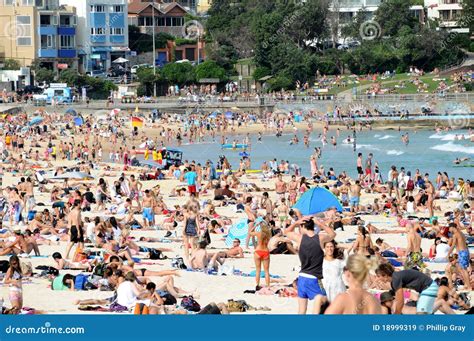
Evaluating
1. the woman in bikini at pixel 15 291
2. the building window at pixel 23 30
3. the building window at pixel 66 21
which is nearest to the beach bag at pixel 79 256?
the woman in bikini at pixel 15 291

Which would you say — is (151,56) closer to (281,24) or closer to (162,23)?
(162,23)

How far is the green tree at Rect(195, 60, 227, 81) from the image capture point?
227ft

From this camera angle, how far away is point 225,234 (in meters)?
21.5

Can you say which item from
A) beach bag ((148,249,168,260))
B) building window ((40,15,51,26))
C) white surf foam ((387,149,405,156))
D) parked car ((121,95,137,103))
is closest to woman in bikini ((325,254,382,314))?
beach bag ((148,249,168,260))

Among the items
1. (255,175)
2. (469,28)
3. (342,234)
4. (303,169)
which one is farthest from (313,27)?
(342,234)

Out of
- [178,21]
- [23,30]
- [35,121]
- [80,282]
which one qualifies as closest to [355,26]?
[178,21]

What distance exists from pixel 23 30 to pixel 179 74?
38.5 feet

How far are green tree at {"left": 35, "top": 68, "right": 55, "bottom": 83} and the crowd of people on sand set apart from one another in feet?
105

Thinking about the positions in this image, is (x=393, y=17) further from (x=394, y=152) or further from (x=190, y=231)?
(x=190, y=231)

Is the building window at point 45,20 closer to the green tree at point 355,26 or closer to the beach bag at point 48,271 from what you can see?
the green tree at point 355,26

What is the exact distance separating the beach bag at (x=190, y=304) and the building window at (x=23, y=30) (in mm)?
62519

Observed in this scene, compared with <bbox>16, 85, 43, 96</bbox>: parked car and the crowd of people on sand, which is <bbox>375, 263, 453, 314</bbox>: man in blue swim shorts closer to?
the crowd of people on sand

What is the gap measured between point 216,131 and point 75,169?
2251 centimetres

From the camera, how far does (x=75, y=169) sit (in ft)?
115
